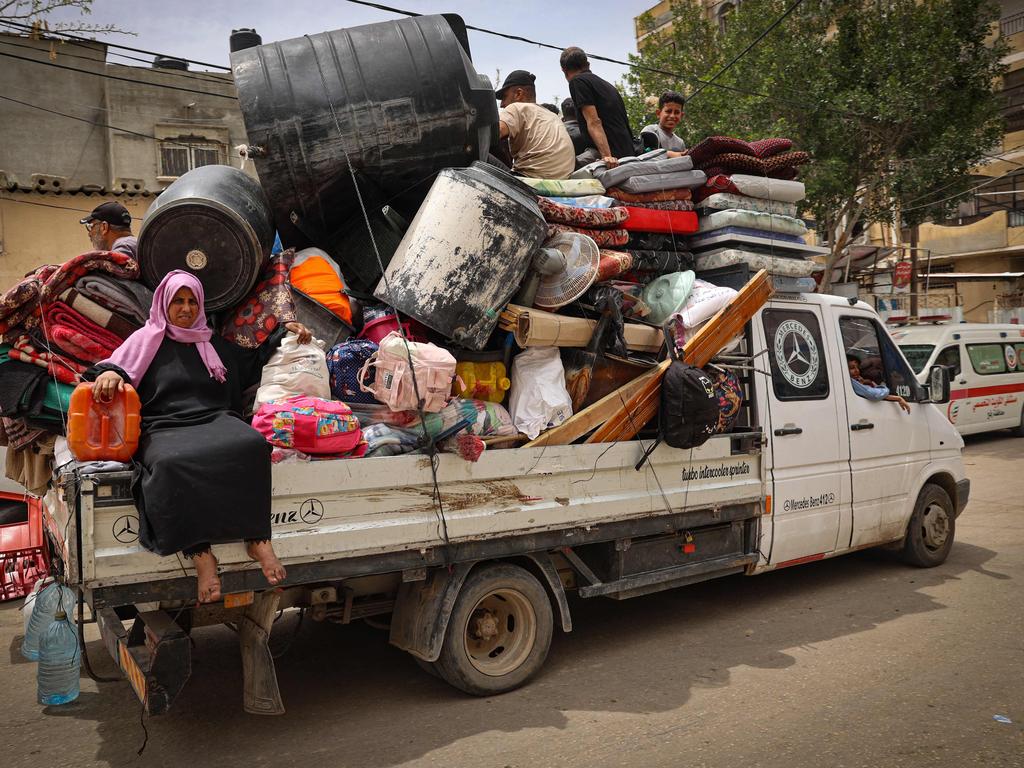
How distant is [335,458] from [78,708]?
1965mm

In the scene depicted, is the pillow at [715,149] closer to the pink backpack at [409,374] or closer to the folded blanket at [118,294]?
the pink backpack at [409,374]

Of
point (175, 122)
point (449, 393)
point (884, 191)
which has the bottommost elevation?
point (449, 393)

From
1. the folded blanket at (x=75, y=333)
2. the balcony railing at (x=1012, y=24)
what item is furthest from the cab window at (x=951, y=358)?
the balcony railing at (x=1012, y=24)

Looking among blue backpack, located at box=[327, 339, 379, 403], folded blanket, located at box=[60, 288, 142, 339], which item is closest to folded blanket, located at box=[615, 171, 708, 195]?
blue backpack, located at box=[327, 339, 379, 403]

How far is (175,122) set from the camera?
16.8m

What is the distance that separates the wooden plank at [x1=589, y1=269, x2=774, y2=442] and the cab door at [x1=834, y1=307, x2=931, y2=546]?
1.26 meters

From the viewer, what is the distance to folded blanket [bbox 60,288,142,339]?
3.50m

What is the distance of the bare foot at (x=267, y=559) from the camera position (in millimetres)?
3150

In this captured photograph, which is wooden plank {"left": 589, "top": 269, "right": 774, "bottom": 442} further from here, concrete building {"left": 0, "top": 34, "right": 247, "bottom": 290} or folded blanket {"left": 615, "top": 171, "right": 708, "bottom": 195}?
concrete building {"left": 0, "top": 34, "right": 247, "bottom": 290}

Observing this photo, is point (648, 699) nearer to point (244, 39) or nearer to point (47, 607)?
point (47, 607)

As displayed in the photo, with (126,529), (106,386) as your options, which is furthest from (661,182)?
(126,529)

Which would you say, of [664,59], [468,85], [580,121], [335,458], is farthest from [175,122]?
[335,458]

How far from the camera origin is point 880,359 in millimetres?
6121

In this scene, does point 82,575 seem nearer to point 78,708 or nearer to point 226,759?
point 226,759
